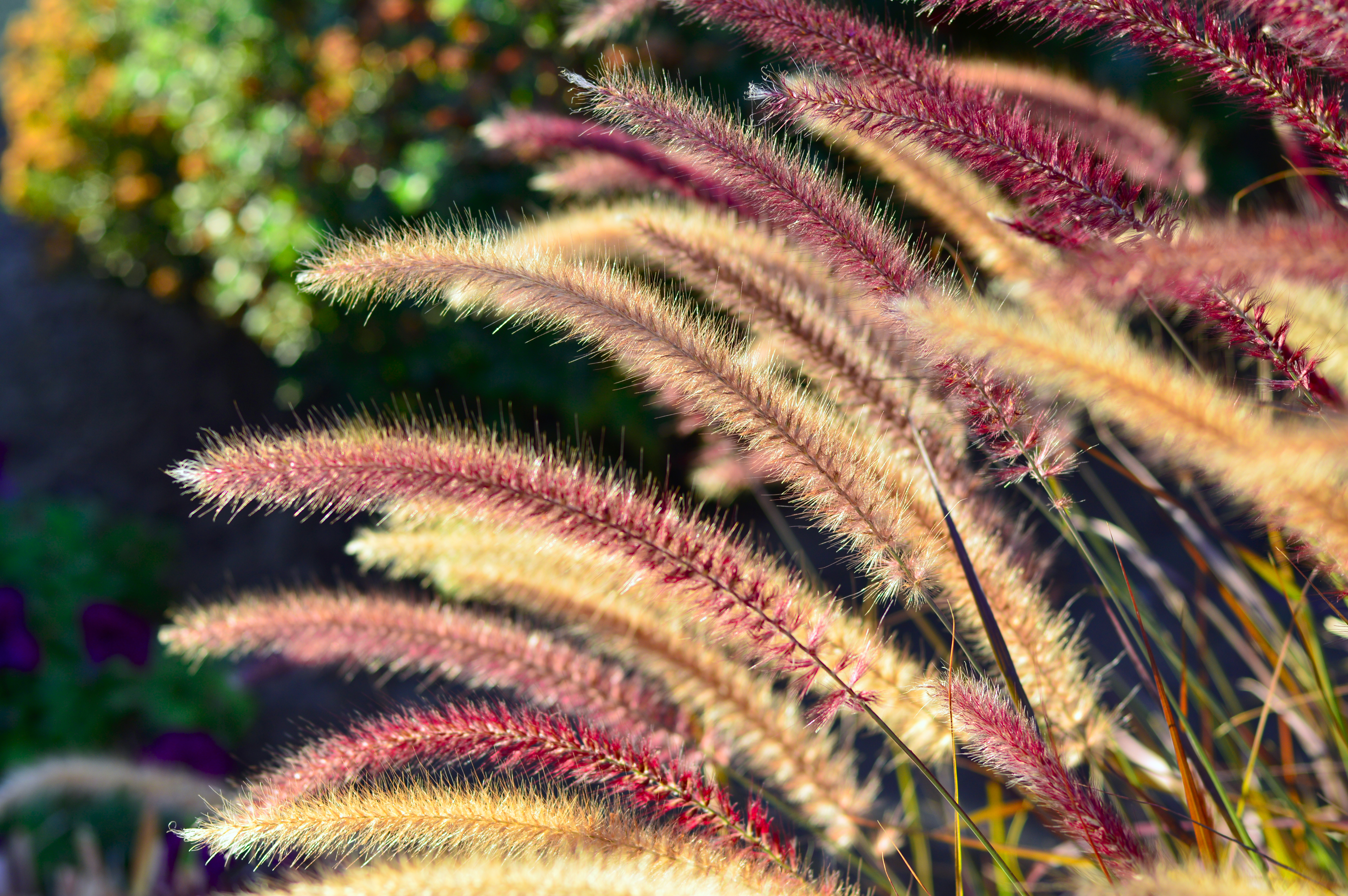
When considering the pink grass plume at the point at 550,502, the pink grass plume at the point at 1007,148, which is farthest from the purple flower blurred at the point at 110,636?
the pink grass plume at the point at 1007,148

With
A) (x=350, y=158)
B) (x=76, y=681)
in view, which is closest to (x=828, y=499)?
(x=76, y=681)

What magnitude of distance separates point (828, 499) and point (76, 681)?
303 cm

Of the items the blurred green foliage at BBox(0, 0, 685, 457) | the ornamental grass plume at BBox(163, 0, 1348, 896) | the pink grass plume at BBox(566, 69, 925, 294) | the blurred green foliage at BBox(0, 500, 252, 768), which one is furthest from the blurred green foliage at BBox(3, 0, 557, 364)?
the pink grass plume at BBox(566, 69, 925, 294)

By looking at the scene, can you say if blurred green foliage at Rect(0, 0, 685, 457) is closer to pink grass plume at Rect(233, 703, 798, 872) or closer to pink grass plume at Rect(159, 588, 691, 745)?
pink grass plume at Rect(159, 588, 691, 745)

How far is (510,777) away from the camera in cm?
87

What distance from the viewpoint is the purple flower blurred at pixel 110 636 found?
287 cm

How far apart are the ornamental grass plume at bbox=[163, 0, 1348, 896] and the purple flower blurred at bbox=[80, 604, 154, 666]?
1.99m

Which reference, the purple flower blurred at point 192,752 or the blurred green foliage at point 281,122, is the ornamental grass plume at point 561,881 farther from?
the blurred green foliage at point 281,122

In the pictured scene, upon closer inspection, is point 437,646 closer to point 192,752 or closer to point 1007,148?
point 1007,148

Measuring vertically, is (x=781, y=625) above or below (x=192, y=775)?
above

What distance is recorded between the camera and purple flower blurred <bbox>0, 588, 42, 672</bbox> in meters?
2.69

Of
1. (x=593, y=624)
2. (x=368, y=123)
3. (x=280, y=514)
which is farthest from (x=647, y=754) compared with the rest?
(x=280, y=514)

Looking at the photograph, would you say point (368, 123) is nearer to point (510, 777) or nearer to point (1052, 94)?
point (1052, 94)

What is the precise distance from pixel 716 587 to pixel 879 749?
2.36 m
